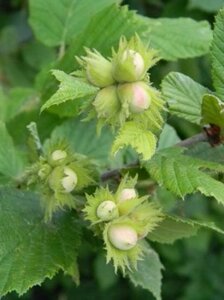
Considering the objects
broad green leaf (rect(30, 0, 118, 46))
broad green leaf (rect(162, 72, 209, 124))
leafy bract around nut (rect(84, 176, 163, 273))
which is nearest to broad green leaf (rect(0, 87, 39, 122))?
broad green leaf (rect(30, 0, 118, 46))

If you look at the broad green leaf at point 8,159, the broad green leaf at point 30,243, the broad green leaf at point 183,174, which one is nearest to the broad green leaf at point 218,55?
the broad green leaf at point 183,174

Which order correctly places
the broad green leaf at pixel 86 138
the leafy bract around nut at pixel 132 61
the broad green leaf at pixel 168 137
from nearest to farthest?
the leafy bract around nut at pixel 132 61 < the broad green leaf at pixel 168 137 < the broad green leaf at pixel 86 138

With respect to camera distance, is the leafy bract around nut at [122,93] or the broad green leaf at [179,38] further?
the broad green leaf at [179,38]

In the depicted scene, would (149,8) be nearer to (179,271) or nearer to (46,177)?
(179,271)

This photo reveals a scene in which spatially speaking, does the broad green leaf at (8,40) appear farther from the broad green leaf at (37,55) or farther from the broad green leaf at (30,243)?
the broad green leaf at (30,243)

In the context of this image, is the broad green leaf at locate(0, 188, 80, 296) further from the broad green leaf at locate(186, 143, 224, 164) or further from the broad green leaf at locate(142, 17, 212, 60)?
the broad green leaf at locate(142, 17, 212, 60)

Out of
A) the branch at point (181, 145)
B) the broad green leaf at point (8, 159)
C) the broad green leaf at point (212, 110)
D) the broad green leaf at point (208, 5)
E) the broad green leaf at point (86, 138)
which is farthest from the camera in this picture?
the broad green leaf at point (208, 5)

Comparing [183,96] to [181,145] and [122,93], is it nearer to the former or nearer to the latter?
[181,145]

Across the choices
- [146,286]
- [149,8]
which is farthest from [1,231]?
[149,8]

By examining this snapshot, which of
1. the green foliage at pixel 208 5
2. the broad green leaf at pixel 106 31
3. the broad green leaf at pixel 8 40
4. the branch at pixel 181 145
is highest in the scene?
the broad green leaf at pixel 106 31
